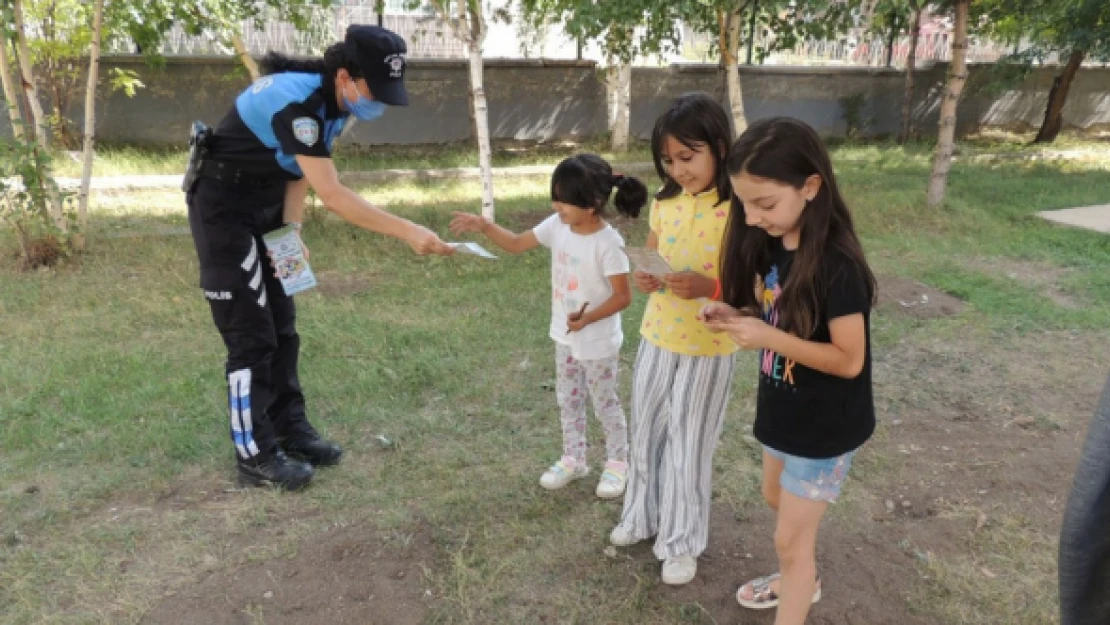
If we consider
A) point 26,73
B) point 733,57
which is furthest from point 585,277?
point 733,57

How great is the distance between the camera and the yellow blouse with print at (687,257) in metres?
2.33

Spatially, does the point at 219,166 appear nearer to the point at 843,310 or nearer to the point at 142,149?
the point at 843,310

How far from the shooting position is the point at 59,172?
8812 millimetres

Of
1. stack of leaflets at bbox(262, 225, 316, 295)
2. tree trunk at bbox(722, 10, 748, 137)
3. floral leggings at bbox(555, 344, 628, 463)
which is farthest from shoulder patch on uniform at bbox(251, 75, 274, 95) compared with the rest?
tree trunk at bbox(722, 10, 748, 137)

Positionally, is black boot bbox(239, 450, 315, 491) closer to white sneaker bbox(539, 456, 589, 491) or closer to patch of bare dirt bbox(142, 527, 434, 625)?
patch of bare dirt bbox(142, 527, 434, 625)

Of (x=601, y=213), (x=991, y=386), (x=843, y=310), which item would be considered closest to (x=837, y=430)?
(x=843, y=310)

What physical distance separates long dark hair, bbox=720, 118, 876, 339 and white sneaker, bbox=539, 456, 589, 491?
149 cm

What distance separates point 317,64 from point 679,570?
7.05 ft

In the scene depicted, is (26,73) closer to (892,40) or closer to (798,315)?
(798,315)

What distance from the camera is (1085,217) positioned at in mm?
7852

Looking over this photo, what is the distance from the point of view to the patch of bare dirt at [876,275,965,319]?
5.29 meters

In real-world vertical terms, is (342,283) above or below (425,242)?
below

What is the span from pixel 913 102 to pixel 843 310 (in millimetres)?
14012

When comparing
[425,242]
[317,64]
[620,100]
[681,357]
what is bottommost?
[681,357]
